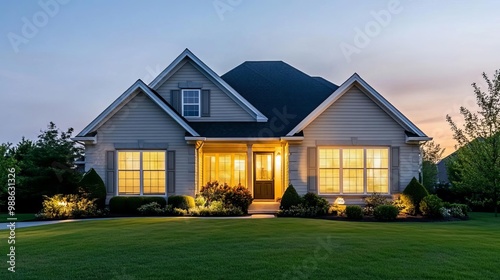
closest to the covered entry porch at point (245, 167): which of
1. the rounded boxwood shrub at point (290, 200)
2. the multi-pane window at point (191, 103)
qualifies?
the multi-pane window at point (191, 103)

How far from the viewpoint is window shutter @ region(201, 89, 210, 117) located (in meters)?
19.3

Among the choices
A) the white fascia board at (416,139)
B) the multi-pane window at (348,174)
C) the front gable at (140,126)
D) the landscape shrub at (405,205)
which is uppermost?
the front gable at (140,126)

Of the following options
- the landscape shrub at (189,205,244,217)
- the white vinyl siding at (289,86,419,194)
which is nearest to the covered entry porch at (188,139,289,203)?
the white vinyl siding at (289,86,419,194)

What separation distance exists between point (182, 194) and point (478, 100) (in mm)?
14130

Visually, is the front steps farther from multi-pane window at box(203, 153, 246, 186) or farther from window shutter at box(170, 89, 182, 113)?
window shutter at box(170, 89, 182, 113)

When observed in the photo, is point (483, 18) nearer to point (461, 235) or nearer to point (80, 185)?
point (461, 235)

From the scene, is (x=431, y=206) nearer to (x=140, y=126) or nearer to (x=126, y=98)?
(x=140, y=126)

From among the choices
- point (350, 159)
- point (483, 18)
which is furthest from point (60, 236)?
point (483, 18)

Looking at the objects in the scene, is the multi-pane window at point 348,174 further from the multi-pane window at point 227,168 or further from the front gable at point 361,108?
the multi-pane window at point 227,168

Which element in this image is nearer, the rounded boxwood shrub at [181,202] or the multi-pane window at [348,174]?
the rounded boxwood shrub at [181,202]

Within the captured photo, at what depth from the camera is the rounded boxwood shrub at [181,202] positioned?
1673 centimetres

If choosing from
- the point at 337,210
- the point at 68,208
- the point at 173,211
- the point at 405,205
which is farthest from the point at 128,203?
the point at 405,205

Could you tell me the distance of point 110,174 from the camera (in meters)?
17.6

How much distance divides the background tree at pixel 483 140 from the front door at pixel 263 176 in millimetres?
8829
